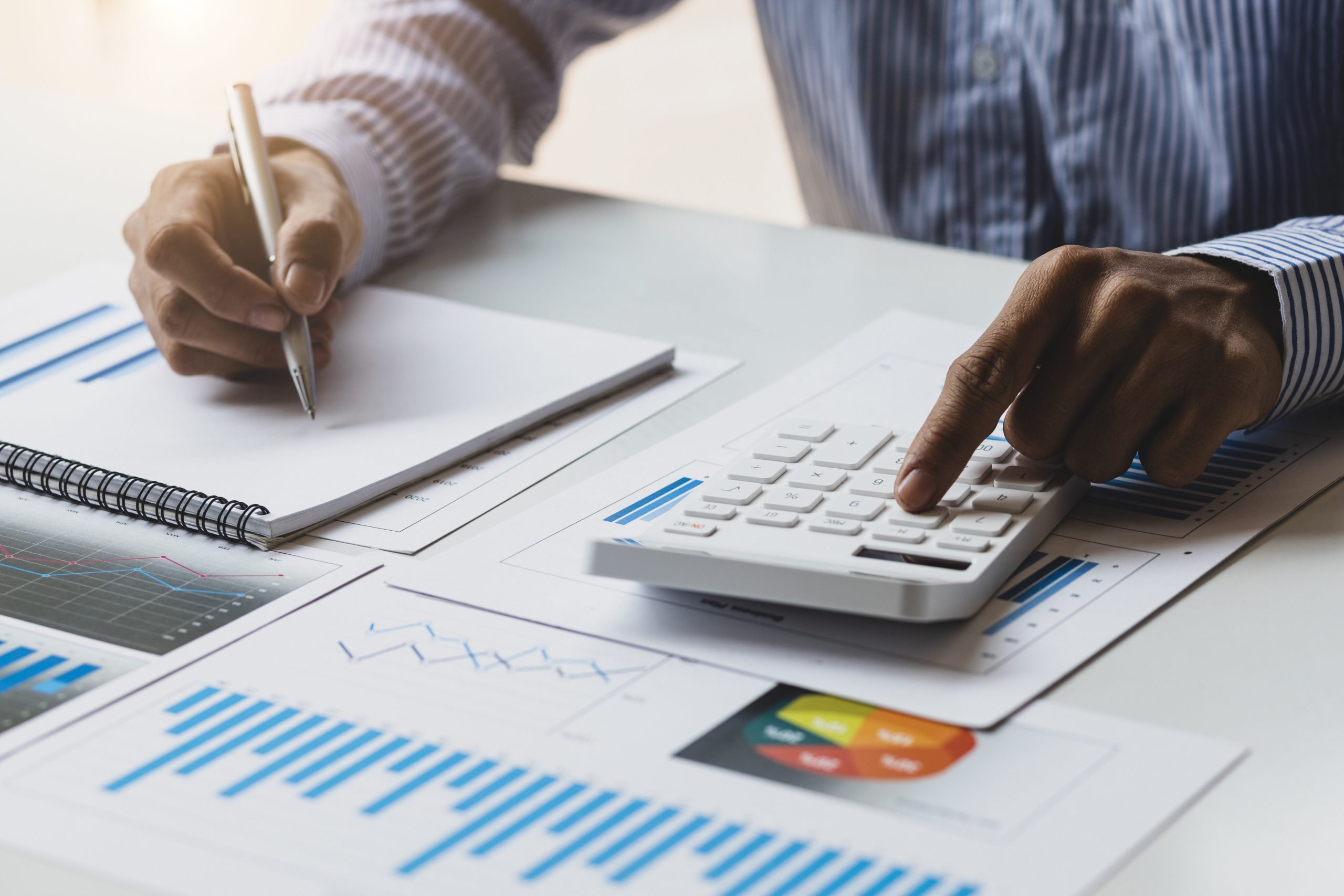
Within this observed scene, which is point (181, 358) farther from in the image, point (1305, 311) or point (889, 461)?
point (1305, 311)

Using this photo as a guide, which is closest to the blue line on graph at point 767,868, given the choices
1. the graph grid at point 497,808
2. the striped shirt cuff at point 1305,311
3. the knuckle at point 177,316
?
the graph grid at point 497,808

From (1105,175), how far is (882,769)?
752mm

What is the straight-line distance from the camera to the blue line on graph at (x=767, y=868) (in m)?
0.35

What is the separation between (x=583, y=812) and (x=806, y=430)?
0.24 metres

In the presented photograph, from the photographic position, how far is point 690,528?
1.63 ft

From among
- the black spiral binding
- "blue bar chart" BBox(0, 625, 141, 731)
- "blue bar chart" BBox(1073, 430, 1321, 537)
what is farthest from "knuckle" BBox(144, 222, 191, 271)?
"blue bar chart" BBox(1073, 430, 1321, 537)

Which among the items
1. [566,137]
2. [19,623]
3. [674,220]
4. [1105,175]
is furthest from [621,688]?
[566,137]

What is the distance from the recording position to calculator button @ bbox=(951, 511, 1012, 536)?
1.63 ft

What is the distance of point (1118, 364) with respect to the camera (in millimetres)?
562

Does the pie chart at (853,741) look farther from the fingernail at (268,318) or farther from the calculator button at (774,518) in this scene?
the fingernail at (268,318)

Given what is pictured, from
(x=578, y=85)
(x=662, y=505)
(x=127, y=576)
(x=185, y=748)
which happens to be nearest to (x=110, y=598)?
(x=127, y=576)

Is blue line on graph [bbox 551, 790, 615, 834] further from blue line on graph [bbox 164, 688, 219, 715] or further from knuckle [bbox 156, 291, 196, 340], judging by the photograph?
knuckle [bbox 156, 291, 196, 340]

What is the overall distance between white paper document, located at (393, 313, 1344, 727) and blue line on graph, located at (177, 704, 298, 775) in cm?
9

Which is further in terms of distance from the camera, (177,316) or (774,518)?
(177,316)
